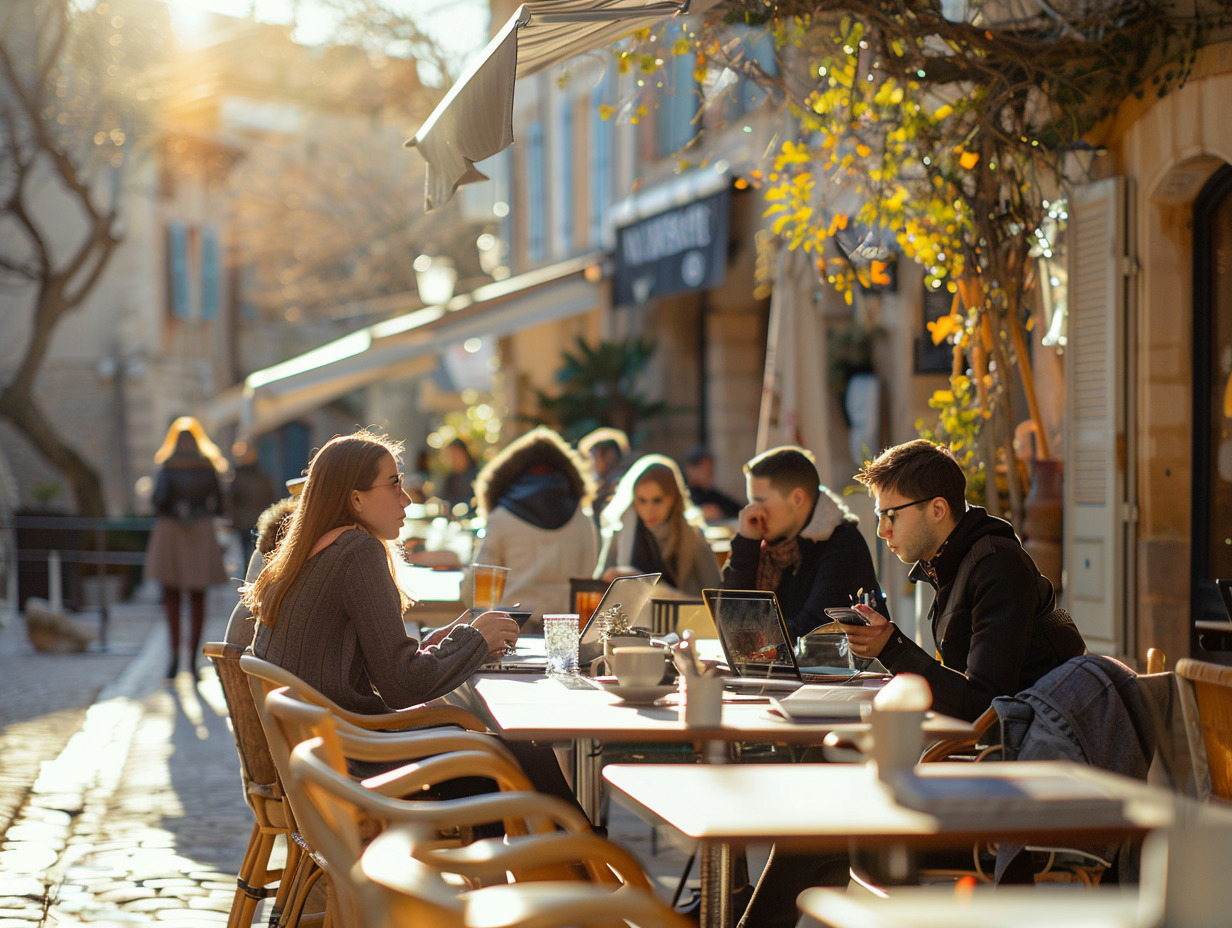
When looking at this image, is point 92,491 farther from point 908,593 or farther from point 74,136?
point 908,593

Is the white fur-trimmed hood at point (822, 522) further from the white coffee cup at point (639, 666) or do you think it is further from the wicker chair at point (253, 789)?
the wicker chair at point (253, 789)

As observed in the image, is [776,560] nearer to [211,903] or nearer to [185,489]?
Answer: [211,903]

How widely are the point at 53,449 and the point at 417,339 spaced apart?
20.8ft

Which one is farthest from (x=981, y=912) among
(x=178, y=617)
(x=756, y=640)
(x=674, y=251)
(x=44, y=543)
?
(x=44, y=543)

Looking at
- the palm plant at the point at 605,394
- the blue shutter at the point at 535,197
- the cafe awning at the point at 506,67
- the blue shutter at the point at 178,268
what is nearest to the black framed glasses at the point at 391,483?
the cafe awning at the point at 506,67

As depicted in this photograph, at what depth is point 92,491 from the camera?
1845 centimetres

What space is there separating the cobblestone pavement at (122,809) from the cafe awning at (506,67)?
8.25ft

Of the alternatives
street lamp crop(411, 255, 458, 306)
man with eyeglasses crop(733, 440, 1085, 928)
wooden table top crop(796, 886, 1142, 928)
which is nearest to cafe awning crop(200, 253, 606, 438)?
street lamp crop(411, 255, 458, 306)

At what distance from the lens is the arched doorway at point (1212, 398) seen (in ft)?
20.1

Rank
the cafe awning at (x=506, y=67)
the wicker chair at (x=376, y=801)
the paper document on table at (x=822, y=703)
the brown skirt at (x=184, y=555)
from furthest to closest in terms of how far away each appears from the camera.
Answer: the brown skirt at (x=184, y=555) < the cafe awning at (x=506, y=67) < the paper document on table at (x=822, y=703) < the wicker chair at (x=376, y=801)

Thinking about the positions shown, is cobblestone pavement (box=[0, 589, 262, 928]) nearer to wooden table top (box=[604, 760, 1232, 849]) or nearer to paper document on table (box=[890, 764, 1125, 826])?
wooden table top (box=[604, 760, 1232, 849])

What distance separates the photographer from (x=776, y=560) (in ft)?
17.1

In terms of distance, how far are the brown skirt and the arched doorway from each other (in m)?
6.77

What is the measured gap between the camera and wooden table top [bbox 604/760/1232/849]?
1.98 meters
